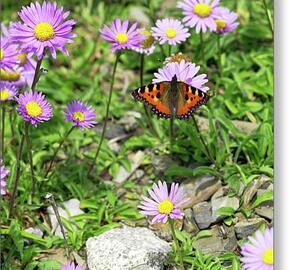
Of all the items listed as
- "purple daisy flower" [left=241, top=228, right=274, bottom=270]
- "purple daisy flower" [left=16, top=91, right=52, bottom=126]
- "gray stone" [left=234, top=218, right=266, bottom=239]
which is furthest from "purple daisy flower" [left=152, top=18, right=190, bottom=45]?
"purple daisy flower" [left=241, top=228, right=274, bottom=270]

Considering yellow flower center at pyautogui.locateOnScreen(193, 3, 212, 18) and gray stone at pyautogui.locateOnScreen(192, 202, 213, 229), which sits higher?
yellow flower center at pyautogui.locateOnScreen(193, 3, 212, 18)

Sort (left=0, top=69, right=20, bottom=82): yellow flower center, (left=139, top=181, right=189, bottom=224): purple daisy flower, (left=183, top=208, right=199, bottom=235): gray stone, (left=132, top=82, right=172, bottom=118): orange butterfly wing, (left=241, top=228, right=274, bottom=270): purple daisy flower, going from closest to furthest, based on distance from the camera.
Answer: (left=241, top=228, right=274, bottom=270): purple daisy flower, (left=139, top=181, right=189, bottom=224): purple daisy flower, (left=132, top=82, right=172, bottom=118): orange butterfly wing, (left=183, top=208, right=199, bottom=235): gray stone, (left=0, top=69, right=20, bottom=82): yellow flower center

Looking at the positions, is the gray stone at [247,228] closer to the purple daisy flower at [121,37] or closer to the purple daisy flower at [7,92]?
the purple daisy flower at [121,37]

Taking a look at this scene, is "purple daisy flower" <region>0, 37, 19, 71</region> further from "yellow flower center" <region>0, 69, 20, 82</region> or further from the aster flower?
the aster flower

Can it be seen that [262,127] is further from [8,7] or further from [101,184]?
[8,7]

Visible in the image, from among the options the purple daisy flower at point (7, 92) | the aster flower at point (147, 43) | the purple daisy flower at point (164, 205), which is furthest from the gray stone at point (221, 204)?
the purple daisy flower at point (7, 92)

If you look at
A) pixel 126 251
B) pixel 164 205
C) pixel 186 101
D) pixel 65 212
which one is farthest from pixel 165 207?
pixel 65 212
